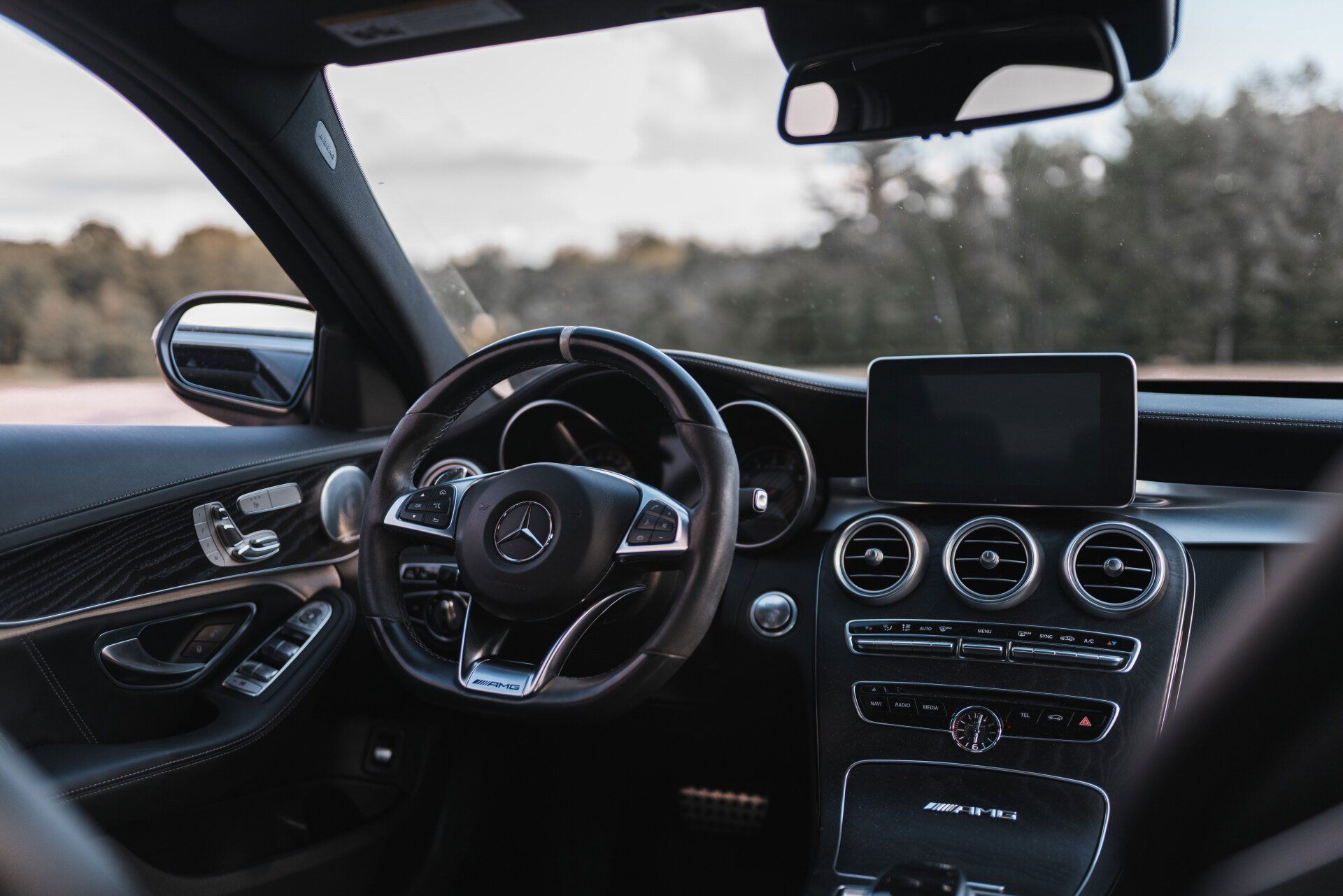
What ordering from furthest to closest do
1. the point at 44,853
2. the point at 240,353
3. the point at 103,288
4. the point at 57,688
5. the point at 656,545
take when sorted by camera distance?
the point at 103,288 → the point at 240,353 → the point at 57,688 → the point at 656,545 → the point at 44,853

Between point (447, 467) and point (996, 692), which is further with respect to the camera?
point (447, 467)

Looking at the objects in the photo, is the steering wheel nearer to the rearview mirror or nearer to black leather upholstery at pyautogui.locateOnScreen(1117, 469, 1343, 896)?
the rearview mirror

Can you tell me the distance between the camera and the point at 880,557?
2512 millimetres

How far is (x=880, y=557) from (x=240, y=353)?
1.72 metres

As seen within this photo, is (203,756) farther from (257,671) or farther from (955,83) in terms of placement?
(955,83)

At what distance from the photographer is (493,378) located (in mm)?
2160

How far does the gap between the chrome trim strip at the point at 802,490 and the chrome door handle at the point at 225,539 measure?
A: 43.6 inches

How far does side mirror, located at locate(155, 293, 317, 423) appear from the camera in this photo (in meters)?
2.68

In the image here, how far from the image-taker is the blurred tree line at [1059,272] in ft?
9.35

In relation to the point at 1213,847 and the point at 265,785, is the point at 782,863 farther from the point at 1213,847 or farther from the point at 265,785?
the point at 1213,847

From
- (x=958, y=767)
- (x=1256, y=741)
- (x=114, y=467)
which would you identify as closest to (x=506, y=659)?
(x=114, y=467)

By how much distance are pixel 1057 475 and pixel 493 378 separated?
125cm

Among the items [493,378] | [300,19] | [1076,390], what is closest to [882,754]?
[1076,390]

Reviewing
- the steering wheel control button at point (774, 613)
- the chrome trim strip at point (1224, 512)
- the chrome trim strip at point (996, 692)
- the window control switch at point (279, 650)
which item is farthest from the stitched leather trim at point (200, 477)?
the chrome trim strip at point (1224, 512)
